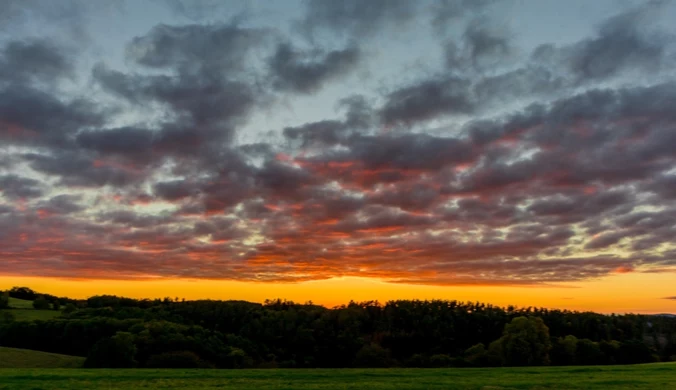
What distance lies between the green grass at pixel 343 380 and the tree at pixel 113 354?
25045 mm

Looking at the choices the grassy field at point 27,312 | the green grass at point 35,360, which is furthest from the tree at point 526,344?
the grassy field at point 27,312

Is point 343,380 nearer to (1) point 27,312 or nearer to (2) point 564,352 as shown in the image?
(2) point 564,352

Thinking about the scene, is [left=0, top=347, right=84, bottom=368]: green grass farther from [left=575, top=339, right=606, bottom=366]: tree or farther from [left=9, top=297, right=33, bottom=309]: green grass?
[left=575, top=339, right=606, bottom=366]: tree

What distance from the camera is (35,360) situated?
6231 cm

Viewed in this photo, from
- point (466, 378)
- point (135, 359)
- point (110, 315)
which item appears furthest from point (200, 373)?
point (110, 315)

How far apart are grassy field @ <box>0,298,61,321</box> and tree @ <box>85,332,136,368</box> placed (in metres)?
39.9

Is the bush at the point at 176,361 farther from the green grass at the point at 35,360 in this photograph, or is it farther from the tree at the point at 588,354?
the tree at the point at 588,354

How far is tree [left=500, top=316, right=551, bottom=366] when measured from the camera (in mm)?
75681

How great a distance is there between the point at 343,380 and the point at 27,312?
3658 inches

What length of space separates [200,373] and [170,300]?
96341 millimetres

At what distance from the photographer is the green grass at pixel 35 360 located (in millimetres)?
58034

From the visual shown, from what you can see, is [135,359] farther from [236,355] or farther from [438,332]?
[438,332]

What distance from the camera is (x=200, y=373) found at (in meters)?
28.0

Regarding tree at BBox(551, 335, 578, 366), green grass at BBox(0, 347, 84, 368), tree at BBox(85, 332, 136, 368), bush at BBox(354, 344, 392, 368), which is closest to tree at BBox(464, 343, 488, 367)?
tree at BBox(551, 335, 578, 366)
